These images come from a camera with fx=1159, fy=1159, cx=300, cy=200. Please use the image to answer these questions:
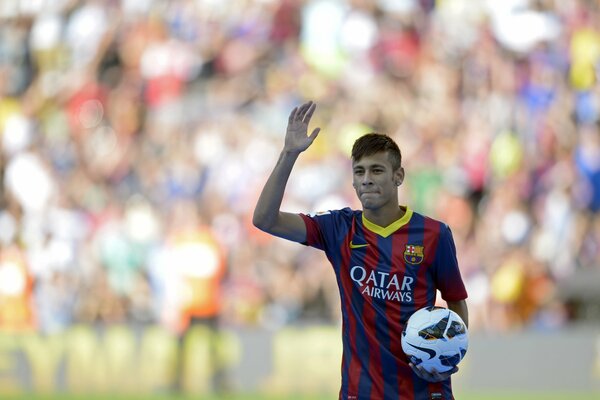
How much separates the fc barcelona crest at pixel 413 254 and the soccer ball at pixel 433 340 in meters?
0.23

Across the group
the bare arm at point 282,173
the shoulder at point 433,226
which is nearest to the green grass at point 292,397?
the shoulder at point 433,226

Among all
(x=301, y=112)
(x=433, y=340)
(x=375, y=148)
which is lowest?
(x=433, y=340)

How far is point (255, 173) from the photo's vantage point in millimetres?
15930

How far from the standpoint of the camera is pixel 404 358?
5.34 meters

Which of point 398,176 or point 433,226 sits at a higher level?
point 398,176

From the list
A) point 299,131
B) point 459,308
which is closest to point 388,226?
point 459,308

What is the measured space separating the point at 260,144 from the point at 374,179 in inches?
434

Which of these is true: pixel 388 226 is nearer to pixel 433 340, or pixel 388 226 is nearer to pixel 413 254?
pixel 413 254

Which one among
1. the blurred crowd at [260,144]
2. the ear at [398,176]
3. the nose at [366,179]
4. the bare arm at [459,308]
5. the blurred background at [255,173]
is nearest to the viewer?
the nose at [366,179]

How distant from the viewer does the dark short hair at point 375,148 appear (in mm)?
5281

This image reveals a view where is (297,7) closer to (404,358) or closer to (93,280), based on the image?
(93,280)

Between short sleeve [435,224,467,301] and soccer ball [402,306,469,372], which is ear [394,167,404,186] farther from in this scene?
soccer ball [402,306,469,372]

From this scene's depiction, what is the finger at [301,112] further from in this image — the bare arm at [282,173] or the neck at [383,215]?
the neck at [383,215]

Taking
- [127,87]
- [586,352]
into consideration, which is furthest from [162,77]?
[586,352]
